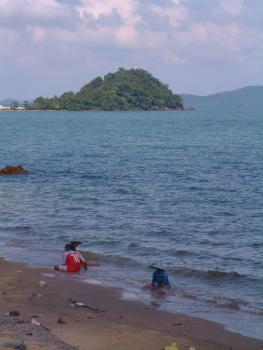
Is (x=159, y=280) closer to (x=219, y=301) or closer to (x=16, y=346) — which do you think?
(x=219, y=301)

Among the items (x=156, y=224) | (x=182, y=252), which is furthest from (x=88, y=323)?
(x=156, y=224)

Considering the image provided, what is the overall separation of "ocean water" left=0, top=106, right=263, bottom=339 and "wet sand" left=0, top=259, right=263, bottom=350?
0.87 metres

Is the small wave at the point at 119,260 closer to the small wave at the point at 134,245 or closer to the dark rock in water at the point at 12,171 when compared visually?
the small wave at the point at 134,245

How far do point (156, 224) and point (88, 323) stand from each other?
44.3 ft

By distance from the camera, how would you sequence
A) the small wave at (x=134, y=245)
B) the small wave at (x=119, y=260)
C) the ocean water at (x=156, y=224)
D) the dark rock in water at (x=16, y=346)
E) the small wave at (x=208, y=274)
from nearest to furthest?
1. the dark rock in water at (x=16, y=346)
2. the ocean water at (x=156, y=224)
3. the small wave at (x=208, y=274)
4. the small wave at (x=119, y=260)
5. the small wave at (x=134, y=245)

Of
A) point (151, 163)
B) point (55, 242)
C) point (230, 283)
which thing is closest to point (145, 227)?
point (55, 242)

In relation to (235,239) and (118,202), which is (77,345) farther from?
(118,202)

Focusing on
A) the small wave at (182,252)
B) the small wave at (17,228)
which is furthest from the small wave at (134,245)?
the small wave at (17,228)

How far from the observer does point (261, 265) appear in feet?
69.0

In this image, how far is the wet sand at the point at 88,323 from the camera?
12.3 metres

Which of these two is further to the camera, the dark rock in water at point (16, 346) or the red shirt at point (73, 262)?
the red shirt at point (73, 262)

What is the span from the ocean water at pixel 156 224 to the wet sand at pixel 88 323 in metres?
0.87

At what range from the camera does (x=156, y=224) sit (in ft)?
89.9

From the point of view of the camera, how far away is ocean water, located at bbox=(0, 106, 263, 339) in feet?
61.7
